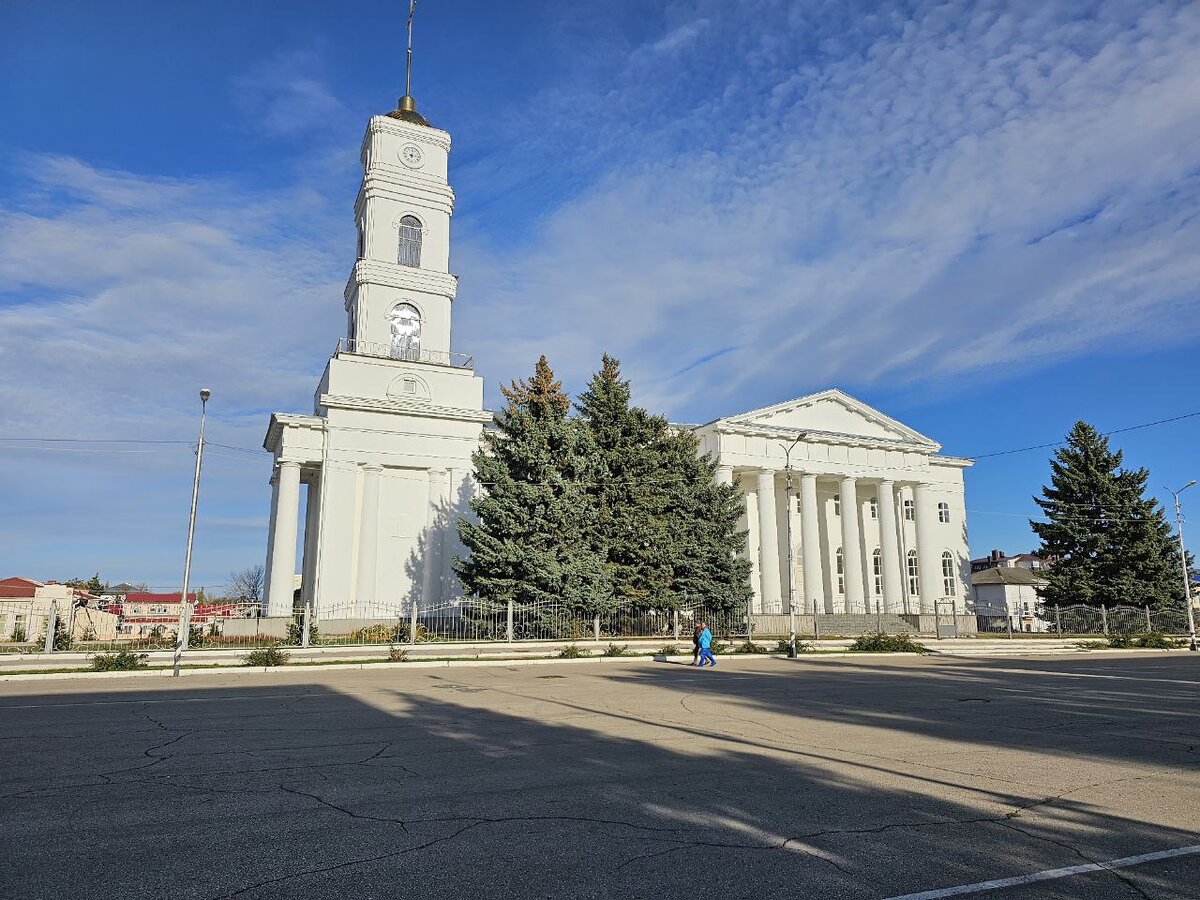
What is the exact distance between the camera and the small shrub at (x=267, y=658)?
20422 millimetres

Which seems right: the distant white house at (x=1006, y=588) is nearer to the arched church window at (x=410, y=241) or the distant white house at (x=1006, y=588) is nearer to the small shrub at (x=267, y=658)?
the arched church window at (x=410, y=241)

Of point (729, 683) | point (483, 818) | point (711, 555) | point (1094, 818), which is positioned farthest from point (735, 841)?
point (711, 555)

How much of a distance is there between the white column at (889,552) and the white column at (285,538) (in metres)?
30.8

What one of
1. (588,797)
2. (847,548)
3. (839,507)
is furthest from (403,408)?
(588,797)

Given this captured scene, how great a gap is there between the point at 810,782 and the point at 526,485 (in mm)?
22588

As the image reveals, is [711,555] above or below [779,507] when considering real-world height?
below

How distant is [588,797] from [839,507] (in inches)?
1809

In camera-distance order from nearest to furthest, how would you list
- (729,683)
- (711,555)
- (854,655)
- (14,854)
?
(14,854)
(729,683)
(854,655)
(711,555)

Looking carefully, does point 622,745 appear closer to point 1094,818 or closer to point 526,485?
point 1094,818

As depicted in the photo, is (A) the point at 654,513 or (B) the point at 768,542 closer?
(A) the point at 654,513

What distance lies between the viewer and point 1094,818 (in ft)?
19.0

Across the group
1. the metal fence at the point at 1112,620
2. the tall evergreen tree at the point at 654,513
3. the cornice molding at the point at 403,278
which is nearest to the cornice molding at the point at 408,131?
the cornice molding at the point at 403,278

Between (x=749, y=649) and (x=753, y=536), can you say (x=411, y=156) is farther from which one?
(x=749, y=649)

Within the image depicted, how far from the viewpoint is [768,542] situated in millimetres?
40969
